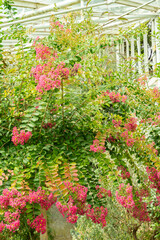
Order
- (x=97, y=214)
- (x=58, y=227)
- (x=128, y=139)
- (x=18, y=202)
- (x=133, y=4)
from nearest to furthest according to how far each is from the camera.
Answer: (x=18, y=202) → (x=97, y=214) → (x=128, y=139) → (x=58, y=227) → (x=133, y=4)

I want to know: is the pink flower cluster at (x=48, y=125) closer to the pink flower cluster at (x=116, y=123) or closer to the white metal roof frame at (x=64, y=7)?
the pink flower cluster at (x=116, y=123)

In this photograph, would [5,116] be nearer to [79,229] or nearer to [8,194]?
[8,194]

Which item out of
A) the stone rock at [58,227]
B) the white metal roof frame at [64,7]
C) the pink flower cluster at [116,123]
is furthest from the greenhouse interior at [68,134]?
the white metal roof frame at [64,7]

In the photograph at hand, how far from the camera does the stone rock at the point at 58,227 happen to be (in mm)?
3464

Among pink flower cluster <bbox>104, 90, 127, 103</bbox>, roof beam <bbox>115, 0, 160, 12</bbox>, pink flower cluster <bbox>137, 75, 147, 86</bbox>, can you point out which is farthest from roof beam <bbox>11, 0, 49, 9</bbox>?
pink flower cluster <bbox>104, 90, 127, 103</bbox>

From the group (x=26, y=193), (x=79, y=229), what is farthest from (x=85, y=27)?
(x=79, y=229)

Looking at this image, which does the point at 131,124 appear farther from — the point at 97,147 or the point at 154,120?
the point at 97,147

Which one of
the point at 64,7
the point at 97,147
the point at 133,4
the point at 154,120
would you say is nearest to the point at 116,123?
the point at 97,147

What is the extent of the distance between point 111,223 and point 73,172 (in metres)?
1.56

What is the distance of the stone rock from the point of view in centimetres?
346

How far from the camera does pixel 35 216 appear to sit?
1.48m

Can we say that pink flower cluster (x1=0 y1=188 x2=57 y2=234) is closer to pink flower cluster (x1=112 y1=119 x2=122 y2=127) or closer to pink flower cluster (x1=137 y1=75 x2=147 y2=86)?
pink flower cluster (x1=112 y1=119 x2=122 y2=127)

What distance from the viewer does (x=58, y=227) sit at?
3.51m

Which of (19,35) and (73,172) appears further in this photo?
(19,35)
